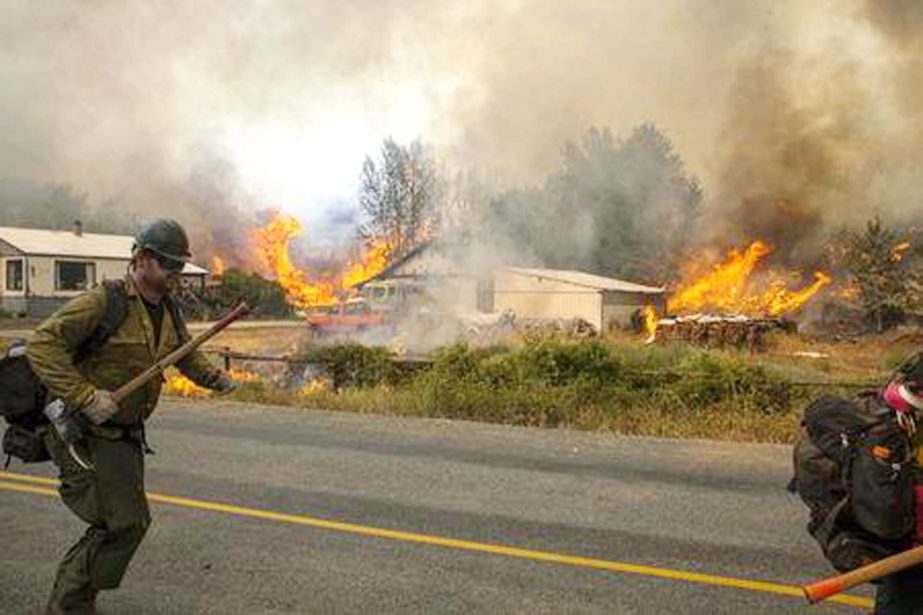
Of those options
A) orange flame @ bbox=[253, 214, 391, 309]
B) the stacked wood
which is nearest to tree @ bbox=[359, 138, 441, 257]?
orange flame @ bbox=[253, 214, 391, 309]

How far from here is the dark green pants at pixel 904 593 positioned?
2.89 m

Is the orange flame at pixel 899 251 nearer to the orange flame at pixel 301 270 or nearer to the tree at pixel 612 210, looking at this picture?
the tree at pixel 612 210

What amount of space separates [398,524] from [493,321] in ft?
63.6

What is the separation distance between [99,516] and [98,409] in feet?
1.61

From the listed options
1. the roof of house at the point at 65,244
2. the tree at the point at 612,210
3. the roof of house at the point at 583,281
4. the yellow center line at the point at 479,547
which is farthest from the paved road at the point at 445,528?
the roof of house at the point at 65,244

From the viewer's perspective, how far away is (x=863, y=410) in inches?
113

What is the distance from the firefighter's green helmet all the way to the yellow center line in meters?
2.38

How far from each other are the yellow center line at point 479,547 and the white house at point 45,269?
31.8 m

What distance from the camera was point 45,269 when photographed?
1463 inches

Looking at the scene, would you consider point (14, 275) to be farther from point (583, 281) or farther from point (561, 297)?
point (583, 281)

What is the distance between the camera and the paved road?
168 inches

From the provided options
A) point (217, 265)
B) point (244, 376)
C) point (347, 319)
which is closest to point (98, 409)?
point (244, 376)

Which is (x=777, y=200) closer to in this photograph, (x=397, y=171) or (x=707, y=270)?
(x=707, y=270)

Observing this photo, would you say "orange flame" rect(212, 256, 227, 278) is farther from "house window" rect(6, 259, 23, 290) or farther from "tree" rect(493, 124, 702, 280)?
"tree" rect(493, 124, 702, 280)
